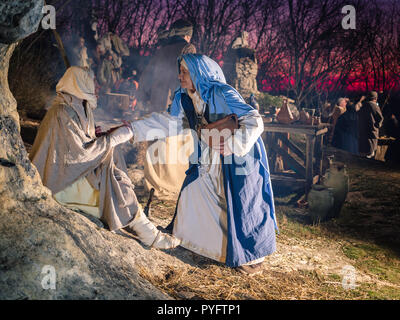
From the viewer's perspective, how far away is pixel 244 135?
8.97 ft

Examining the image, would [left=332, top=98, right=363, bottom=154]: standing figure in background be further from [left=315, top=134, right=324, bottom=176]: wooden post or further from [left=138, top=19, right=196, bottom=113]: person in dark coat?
[left=138, top=19, right=196, bottom=113]: person in dark coat

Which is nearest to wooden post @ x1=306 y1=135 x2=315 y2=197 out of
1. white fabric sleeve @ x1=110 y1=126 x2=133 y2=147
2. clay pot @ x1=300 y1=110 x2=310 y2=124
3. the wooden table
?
the wooden table

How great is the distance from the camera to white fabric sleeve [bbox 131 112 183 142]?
3.25 meters

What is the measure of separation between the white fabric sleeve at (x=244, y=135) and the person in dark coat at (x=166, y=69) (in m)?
6.55

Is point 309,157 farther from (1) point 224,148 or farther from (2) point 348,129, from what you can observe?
(2) point 348,129

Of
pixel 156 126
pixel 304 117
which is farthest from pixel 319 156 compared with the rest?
pixel 156 126

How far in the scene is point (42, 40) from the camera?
9562 millimetres

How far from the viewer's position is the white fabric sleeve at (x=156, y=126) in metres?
3.25

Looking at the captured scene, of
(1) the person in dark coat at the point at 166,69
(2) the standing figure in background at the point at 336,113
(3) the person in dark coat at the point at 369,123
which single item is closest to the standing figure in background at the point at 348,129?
(2) the standing figure in background at the point at 336,113

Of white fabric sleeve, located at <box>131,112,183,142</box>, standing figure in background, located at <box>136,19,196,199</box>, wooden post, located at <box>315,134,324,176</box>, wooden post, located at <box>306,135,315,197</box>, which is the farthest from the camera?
wooden post, located at <box>315,134,324,176</box>

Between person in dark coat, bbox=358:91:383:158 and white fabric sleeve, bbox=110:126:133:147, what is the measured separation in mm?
9034
